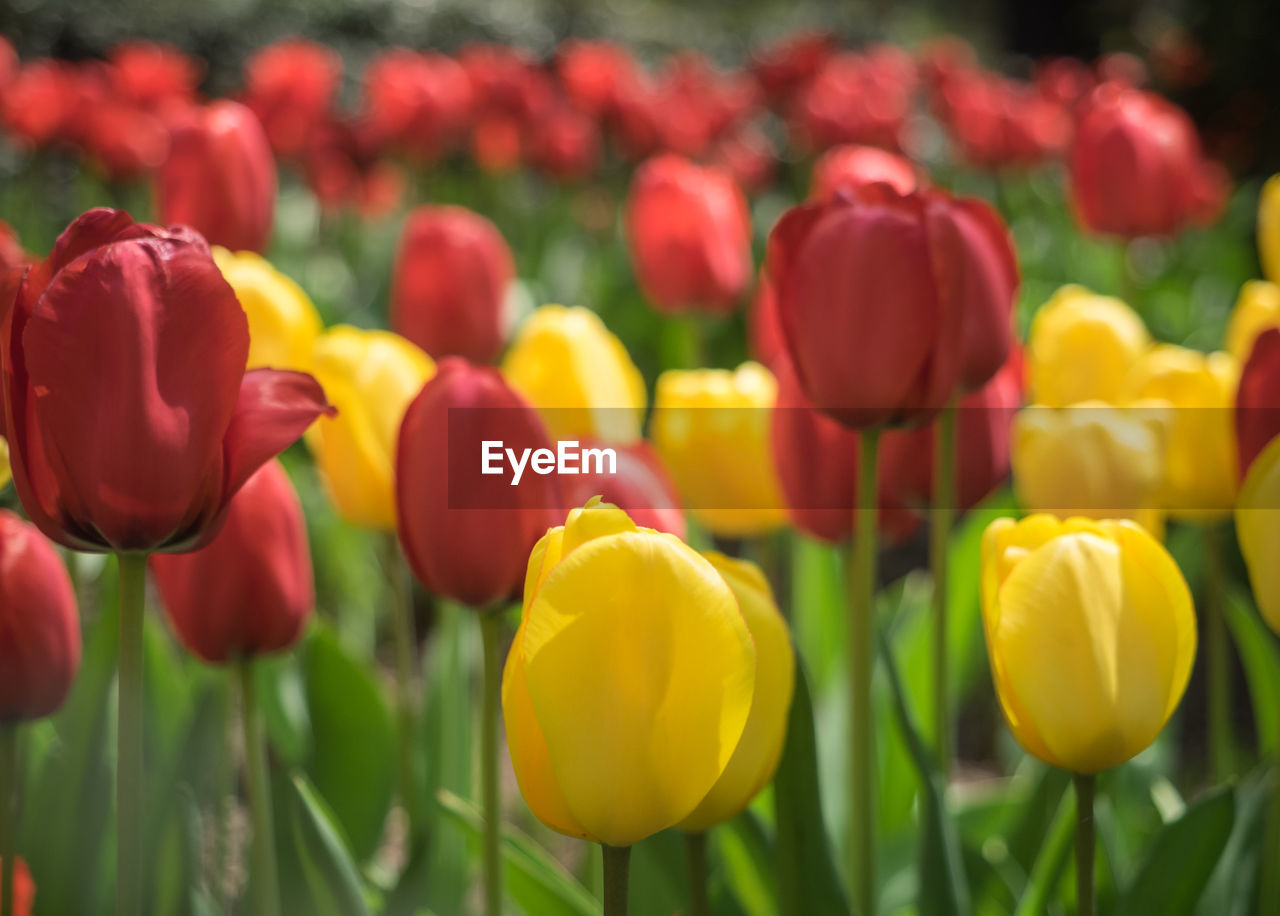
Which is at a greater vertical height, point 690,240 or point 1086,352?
point 690,240

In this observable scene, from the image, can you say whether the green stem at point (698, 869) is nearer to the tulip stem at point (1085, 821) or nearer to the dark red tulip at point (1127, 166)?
the tulip stem at point (1085, 821)

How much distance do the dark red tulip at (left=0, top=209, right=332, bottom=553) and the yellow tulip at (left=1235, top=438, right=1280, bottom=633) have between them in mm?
509

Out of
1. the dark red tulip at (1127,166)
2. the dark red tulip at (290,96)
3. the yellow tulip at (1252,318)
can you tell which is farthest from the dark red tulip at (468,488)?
the dark red tulip at (290,96)

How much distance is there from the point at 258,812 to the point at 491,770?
0.17 metres

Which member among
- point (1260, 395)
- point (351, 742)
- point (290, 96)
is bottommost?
point (351, 742)

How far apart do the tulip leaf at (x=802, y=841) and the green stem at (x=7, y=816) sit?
43 centimetres

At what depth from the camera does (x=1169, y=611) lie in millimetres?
658

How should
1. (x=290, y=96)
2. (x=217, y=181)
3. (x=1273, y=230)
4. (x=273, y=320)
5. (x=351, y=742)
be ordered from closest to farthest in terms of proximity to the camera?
(x=273, y=320) → (x=351, y=742) → (x=1273, y=230) → (x=217, y=181) → (x=290, y=96)

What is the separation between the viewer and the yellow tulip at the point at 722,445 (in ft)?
3.62

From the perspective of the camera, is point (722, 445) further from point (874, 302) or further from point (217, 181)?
point (217, 181)

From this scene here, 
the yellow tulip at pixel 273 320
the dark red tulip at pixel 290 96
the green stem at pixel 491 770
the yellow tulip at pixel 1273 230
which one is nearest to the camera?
the green stem at pixel 491 770

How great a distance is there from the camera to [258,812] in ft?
2.73

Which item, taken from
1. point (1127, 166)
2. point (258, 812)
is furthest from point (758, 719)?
point (1127, 166)

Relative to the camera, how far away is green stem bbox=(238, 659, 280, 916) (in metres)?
0.82
